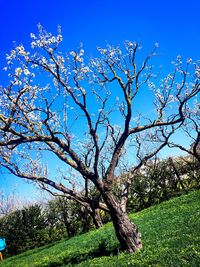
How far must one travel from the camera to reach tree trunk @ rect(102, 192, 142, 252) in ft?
43.4

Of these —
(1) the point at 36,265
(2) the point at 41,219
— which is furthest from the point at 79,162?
(2) the point at 41,219

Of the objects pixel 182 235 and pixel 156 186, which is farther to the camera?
pixel 156 186

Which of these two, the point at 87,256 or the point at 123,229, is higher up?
the point at 123,229

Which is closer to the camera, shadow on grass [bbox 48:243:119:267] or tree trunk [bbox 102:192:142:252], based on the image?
tree trunk [bbox 102:192:142:252]

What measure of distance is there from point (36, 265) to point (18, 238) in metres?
21.1

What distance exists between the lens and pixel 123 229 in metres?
13.5

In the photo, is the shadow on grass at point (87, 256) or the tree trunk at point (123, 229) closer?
the tree trunk at point (123, 229)

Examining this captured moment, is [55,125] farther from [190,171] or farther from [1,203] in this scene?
[1,203]

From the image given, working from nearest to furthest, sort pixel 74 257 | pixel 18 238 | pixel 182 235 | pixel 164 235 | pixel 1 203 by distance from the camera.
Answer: pixel 182 235 → pixel 164 235 → pixel 74 257 → pixel 18 238 → pixel 1 203

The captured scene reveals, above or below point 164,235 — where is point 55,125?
above

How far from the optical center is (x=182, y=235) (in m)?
12.4

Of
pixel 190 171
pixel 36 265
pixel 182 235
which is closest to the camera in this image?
pixel 182 235

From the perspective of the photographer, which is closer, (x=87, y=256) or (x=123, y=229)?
(x=123, y=229)

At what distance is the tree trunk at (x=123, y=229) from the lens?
13.2 meters
